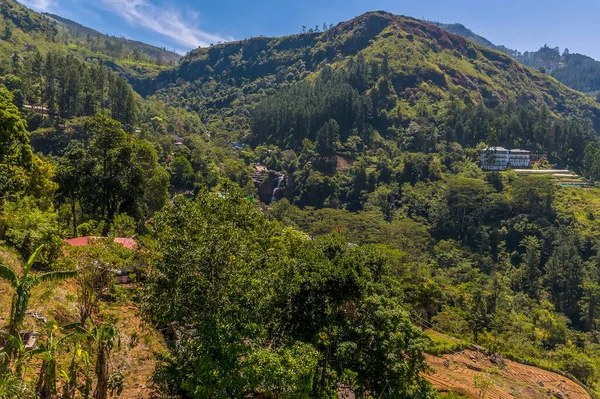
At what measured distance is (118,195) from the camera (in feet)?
108

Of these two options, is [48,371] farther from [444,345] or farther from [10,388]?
[444,345]

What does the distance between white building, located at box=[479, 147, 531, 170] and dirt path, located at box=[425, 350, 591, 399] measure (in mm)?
74198

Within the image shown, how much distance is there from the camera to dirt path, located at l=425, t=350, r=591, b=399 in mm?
27747

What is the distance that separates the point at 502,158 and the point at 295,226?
65.5 meters

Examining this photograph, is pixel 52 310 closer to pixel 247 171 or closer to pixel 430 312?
pixel 430 312

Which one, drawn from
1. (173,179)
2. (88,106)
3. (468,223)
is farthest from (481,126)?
(88,106)

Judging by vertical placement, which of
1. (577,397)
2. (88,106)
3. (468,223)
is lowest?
(577,397)

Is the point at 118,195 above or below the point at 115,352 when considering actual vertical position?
above

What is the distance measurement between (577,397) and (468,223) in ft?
174

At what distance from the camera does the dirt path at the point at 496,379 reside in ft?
91.0

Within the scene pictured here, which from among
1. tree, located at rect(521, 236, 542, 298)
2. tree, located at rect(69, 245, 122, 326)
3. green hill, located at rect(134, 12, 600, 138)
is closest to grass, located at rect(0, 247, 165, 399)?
tree, located at rect(69, 245, 122, 326)

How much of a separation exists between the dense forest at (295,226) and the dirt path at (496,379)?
67 cm

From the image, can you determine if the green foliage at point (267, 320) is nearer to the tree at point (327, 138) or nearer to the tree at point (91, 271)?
the tree at point (91, 271)

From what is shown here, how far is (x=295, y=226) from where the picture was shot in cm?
7062
